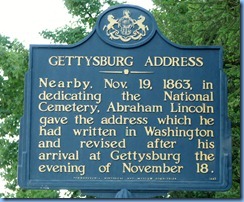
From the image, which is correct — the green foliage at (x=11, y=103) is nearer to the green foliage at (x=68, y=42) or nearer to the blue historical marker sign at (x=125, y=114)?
the green foliage at (x=68, y=42)

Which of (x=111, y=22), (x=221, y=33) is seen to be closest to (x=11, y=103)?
(x=221, y=33)

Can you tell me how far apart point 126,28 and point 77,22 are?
1238cm

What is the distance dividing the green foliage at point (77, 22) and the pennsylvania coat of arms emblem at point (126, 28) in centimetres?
1168

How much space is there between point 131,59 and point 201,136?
127 centimetres

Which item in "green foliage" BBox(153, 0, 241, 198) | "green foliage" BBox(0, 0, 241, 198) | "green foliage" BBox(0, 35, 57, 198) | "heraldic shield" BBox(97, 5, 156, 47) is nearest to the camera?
"heraldic shield" BBox(97, 5, 156, 47)

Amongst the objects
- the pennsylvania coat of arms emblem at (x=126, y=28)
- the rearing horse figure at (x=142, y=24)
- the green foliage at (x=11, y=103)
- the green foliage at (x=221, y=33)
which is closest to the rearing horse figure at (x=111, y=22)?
the pennsylvania coat of arms emblem at (x=126, y=28)

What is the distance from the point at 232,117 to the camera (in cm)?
1719

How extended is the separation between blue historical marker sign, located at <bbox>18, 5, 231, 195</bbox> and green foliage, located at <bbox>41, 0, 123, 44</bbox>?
11.8 metres

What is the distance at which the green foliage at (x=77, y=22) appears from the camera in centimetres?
Answer: 2275

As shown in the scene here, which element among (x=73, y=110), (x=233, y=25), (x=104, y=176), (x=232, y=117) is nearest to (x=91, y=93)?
(x=73, y=110)

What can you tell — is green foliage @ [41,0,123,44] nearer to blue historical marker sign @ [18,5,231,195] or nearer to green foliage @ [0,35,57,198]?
green foliage @ [0,35,57,198]

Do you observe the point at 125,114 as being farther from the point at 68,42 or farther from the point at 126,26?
the point at 68,42

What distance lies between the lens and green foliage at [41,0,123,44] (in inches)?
896

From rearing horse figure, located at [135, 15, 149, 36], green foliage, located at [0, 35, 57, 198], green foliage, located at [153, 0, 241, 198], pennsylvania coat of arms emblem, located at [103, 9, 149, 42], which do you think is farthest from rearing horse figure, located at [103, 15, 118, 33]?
green foliage, located at [0, 35, 57, 198]
